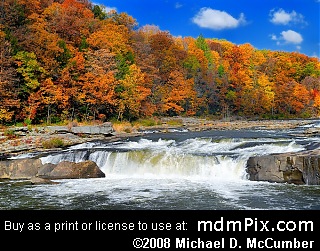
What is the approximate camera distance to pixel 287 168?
48.0 ft

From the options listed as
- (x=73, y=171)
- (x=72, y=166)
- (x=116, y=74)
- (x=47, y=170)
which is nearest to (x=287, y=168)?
(x=73, y=171)

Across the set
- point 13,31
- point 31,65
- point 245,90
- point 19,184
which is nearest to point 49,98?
point 31,65

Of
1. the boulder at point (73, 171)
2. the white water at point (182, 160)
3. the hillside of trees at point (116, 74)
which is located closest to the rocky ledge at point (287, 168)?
the white water at point (182, 160)

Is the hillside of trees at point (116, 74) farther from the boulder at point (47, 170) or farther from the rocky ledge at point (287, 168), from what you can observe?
the rocky ledge at point (287, 168)

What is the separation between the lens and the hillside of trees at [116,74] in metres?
31.0

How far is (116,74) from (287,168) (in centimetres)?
2822

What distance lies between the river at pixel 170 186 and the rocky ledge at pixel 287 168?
1.49 ft

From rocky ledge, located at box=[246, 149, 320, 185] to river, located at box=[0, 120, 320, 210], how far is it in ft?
1.49

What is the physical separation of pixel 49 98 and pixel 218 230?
26455mm

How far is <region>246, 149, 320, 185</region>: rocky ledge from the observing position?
14109 millimetres

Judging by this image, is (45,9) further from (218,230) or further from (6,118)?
(218,230)

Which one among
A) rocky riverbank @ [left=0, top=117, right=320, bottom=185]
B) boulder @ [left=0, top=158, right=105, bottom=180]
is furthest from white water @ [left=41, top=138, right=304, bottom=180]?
boulder @ [left=0, top=158, right=105, bottom=180]

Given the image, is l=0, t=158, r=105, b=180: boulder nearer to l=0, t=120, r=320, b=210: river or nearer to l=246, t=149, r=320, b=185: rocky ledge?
l=0, t=120, r=320, b=210: river

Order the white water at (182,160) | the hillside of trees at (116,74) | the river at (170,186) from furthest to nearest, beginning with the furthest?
the hillside of trees at (116,74)
the white water at (182,160)
the river at (170,186)
